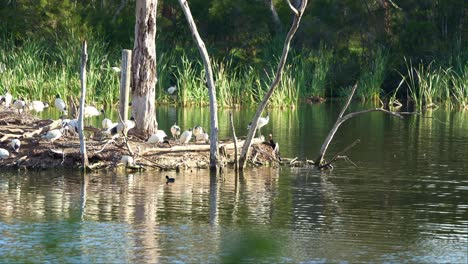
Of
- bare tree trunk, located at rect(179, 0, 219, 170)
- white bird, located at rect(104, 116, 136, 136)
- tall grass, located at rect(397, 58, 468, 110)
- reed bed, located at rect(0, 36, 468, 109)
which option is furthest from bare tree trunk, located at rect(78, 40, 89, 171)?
tall grass, located at rect(397, 58, 468, 110)

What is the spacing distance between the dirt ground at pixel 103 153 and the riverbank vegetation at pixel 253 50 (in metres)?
14.4

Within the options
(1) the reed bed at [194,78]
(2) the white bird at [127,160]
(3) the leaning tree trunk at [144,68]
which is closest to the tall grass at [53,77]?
Result: (1) the reed bed at [194,78]

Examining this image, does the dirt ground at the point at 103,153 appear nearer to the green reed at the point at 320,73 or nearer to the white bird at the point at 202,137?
the white bird at the point at 202,137

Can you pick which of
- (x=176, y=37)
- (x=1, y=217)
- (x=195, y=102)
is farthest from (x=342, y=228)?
(x=176, y=37)

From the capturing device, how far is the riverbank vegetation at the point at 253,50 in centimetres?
3812

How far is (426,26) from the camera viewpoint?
1836 inches

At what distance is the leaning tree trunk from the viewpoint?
70.9 feet

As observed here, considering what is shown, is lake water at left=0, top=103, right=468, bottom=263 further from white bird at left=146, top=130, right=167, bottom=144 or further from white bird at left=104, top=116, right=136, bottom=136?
white bird at left=104, top=116, right=136, bottom=136

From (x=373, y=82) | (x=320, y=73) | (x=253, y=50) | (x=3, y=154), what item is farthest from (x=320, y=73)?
(x=3, y=154)

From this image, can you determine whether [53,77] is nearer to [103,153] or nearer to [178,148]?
[103,153]

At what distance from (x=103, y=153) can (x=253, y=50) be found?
100ft

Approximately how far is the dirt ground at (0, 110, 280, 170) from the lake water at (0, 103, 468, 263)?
10.9 inches

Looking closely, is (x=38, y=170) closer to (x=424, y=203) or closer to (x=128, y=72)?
(x=128, y=72)

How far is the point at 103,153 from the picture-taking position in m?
20.2
